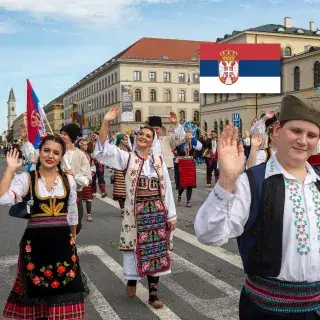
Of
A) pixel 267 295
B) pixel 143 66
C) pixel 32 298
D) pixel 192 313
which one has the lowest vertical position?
pixel 192 313

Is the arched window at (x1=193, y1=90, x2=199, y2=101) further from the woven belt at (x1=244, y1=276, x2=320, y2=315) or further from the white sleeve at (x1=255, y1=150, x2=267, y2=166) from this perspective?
the woven belt at (x1=244, y1=276, x2=320, y2=315)

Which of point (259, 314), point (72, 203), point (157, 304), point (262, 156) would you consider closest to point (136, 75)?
point (262, 156)

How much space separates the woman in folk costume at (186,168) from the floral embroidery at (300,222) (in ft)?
29.9

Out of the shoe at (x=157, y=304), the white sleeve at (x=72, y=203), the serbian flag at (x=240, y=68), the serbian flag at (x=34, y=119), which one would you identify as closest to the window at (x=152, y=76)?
the serbian flag at (x=34, y=119)

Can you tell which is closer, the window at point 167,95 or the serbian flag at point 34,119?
the serbian flag at point 34,119

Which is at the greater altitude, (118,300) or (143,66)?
(143,66)

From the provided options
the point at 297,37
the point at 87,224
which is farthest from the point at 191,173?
the point at 297,37

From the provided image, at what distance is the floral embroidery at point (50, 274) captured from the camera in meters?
3.71

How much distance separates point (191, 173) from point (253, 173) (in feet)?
31.1

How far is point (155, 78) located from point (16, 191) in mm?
83229

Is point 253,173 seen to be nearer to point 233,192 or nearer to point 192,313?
point 233,192

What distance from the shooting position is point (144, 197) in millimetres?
4922

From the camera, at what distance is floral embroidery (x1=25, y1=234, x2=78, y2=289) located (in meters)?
3.71

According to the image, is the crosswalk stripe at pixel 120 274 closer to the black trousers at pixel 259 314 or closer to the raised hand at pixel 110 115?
the raised hand at pixel 110 115
